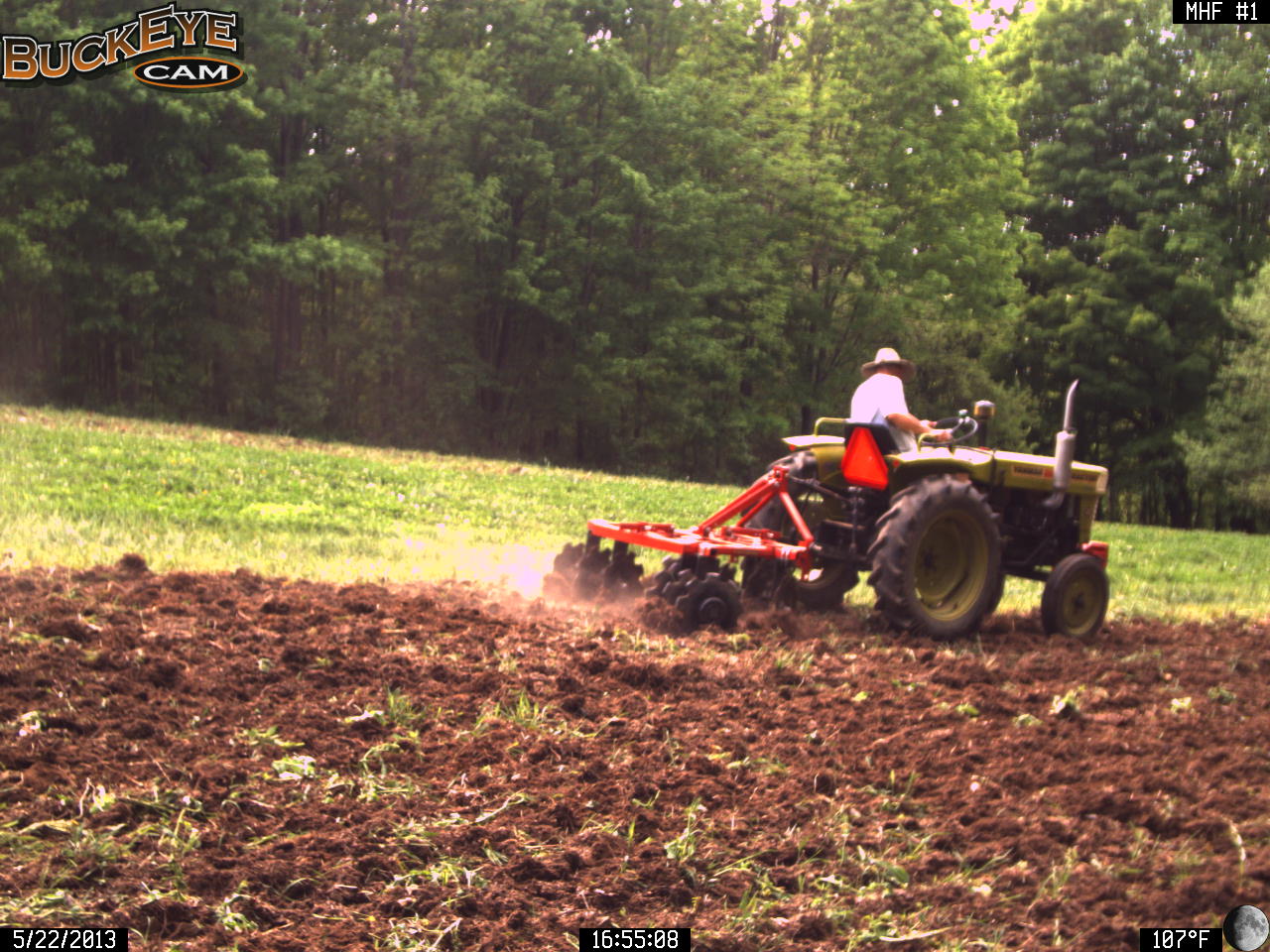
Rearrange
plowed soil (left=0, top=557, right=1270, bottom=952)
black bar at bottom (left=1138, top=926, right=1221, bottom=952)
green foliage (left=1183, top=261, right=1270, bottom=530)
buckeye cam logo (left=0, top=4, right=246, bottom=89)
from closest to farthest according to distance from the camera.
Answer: plowed soil (left=0, top=557, right=1270, bottom=952)
black bar at bottom (left=1138, top=926, right=1221, bottom=952)
buckeye cam logo (left=0, top=4, right=246, bottom=89)
green foliage (left=1183, top=261, right=1270, bottom=530)

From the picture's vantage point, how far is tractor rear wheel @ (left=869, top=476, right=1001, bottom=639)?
296 inches

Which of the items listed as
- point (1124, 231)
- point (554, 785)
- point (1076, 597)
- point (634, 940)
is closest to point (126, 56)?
point (1076, 597)

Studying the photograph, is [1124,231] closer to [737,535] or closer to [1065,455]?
[1065,455]

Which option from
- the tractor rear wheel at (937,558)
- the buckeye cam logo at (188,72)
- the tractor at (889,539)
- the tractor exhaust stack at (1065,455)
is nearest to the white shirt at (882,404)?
the tractor at (889,539)

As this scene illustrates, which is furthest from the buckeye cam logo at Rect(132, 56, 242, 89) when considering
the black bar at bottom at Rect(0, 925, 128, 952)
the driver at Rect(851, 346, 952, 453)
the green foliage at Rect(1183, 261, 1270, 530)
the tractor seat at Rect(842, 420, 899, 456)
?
the green foliage at Rect(1183, 261, 1270, 530)

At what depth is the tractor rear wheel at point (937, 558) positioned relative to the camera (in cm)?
752

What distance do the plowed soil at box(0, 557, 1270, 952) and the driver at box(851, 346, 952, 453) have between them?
5.48 feet

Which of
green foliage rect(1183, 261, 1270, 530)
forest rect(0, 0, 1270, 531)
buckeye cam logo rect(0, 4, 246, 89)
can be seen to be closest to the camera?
buckeye cam logo rect(0, 4, 246, 89)

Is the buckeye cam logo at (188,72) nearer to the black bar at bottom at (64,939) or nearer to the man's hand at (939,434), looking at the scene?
the man's hand at (939,434)

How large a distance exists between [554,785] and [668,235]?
2897 cm

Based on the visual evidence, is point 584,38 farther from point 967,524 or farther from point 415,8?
point 967,524

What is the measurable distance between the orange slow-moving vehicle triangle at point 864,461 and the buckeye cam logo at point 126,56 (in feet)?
60.3

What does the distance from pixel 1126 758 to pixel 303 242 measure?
26.1m

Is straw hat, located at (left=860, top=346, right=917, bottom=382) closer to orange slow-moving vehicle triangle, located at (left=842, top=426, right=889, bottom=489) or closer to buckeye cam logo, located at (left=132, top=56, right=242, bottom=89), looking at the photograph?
orange slow-moving vehicle triangle, located at (left=842, top=426, right=889, bottom=489)
